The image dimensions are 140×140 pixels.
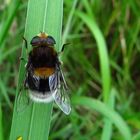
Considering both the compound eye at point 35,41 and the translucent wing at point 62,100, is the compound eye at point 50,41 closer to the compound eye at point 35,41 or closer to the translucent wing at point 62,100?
the compound eye at point 35,41

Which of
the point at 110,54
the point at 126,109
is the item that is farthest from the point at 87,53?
the point at 126,109

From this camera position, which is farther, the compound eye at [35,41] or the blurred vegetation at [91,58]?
the blurred vegetation at [91,58]

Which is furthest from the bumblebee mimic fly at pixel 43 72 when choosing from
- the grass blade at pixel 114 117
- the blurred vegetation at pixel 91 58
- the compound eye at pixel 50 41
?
the blurred vegetation at pixel 91 58

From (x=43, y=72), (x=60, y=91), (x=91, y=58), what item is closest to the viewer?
(x=43, y=72)

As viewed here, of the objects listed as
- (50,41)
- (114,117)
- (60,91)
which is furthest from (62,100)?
(114,117)

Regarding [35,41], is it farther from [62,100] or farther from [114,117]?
[114,117]
